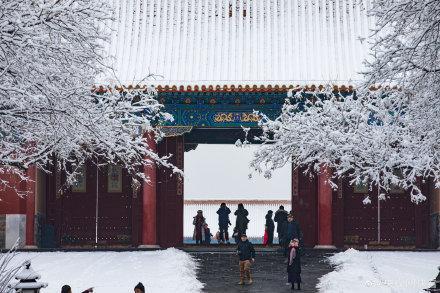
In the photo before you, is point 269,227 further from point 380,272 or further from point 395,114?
point 395,114

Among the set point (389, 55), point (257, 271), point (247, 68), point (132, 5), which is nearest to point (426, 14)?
point (389, 55)

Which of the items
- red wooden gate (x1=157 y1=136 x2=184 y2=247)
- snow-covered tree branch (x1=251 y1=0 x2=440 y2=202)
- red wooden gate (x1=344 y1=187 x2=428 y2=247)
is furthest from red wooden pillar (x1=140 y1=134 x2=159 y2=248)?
snow-covered tree branch (x1=251 y1=0 x2=440 y2=202)

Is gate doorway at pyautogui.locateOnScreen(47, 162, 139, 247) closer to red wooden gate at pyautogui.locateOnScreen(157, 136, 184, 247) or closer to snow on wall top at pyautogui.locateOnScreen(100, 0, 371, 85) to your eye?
red wooden gate at pyautogui.locateOnScreen(157, 136, 184, 247)

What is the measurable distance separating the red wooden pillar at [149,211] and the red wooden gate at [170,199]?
Result: 1.57ft

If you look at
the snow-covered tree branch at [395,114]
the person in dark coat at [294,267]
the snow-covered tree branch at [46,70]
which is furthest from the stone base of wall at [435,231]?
the snow-covered tree branch at [46,70]

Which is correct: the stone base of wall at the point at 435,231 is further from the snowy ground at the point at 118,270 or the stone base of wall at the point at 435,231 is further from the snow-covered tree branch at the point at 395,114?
the snow-covered tree branch at the point at 395,114

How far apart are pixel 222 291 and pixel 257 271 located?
2.97 m

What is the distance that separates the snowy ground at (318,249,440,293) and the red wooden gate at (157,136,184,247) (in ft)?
14.8

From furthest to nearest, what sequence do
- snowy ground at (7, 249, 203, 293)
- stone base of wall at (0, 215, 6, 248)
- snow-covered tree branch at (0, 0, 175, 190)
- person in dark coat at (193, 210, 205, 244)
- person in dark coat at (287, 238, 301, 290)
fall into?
1. person in dark coat at (193, 210, 205, 244)
2. stone base of wall at (0, 215, 6, 248)
3. snowy ground at (7, 249, 203, 293)
4. person in dark coat at (287, 238, 301, 290)
5. snow-covered tree branch at (0, 0, 175, 190)

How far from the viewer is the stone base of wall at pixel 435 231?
86.7 feet

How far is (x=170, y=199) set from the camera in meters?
27.3

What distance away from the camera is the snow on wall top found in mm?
26992

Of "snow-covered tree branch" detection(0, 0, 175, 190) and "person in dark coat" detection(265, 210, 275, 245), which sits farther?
"person in dark coat" detection(265, 210, 275, 245)

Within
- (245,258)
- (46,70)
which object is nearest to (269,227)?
(245,258)
